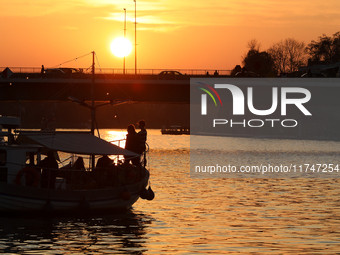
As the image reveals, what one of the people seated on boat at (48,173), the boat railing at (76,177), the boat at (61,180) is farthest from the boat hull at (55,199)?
the people seated on boat at (48,173)

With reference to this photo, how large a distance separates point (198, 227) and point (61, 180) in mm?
7305

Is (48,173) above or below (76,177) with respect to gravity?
above

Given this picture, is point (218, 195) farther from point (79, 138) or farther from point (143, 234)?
point (143, 234)

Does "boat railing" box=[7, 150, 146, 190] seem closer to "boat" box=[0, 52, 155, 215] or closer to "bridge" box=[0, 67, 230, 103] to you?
"boat" box=[0, 52, 155, 215]

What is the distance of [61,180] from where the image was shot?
96.1 feet

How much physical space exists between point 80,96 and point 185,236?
65.9 m

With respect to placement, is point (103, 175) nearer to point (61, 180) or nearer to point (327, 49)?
point (61, 180)

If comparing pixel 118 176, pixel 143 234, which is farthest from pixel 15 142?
pixel 143 234

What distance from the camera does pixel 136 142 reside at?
106 feet

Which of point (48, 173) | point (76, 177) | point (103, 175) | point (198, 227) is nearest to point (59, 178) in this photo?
point (76, 177)

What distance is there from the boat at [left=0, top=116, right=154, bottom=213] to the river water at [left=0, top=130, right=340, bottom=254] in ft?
2.03

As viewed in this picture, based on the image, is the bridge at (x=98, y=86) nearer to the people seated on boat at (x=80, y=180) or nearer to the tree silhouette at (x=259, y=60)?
the people seated on boat at (x=80, y=180)

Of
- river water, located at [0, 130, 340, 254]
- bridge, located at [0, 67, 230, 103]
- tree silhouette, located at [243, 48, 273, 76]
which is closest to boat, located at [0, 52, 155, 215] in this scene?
river water, located at [0, 130, 340, 254]

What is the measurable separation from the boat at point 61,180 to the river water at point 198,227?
0.62 m
